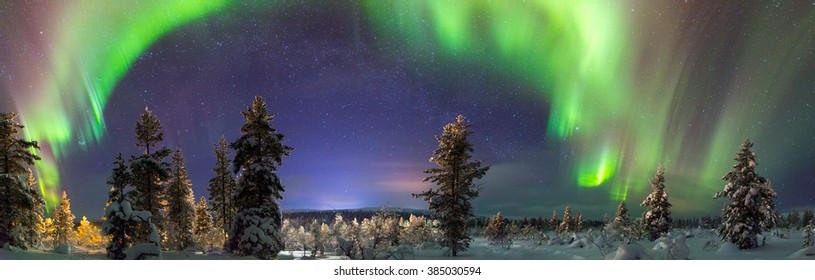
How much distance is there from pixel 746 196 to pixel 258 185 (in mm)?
25105

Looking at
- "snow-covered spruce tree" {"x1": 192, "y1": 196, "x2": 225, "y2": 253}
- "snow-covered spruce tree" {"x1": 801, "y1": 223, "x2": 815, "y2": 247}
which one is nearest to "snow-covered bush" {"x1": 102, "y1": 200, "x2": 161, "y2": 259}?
"snow-covered spruce tree" {"x1": 801, "y1": 223, "x2": 815, "y2": 247}

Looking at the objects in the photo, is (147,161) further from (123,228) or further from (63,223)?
(63,223)

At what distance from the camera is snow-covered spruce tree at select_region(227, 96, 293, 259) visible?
61.0ft

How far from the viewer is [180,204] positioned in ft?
112

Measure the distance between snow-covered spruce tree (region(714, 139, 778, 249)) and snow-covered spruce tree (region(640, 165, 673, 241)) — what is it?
38.5 feet

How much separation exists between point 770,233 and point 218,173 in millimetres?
35697

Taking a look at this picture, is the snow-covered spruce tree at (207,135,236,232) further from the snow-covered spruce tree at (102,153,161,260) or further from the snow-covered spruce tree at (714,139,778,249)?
the snow-covered spruce tree at (714,139,778,249)

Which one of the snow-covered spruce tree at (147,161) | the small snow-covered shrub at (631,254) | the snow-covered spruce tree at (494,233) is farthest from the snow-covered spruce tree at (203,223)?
the small snow-covered shrub at (631,254)

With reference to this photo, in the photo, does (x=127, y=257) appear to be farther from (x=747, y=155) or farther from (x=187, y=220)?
(x=747, y=155)

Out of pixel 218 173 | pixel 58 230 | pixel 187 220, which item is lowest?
pixel 58 230

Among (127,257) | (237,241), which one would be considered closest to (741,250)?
(237,241)

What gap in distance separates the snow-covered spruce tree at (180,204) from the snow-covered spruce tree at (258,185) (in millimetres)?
15301

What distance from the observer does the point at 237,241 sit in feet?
61.7

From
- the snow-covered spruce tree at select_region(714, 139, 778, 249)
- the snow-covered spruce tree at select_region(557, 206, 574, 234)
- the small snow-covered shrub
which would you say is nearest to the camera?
the small snow-covered shrub
